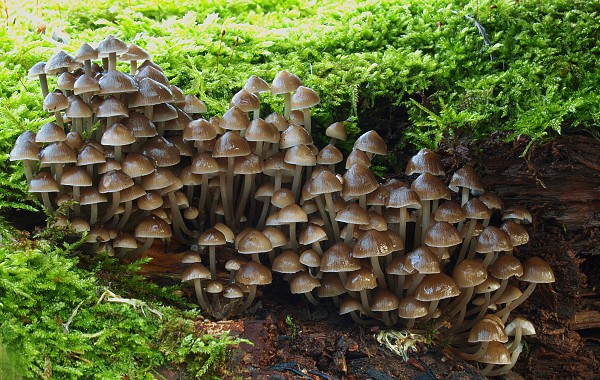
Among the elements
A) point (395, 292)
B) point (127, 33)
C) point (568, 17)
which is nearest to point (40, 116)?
point (127, 33)

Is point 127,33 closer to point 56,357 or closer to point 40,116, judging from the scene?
point 40,116

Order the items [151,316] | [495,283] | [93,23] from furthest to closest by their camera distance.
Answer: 1. [93,23]
2. [495,283]
3. [151,316]

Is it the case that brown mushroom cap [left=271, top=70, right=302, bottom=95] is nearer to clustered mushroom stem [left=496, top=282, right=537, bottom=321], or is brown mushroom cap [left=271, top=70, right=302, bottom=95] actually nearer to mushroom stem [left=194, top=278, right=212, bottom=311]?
mushroom stem [left=194, top=278, right=212, bottom=311]

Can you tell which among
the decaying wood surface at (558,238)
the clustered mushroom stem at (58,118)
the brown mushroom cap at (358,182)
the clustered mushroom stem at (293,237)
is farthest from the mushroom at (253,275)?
the clustered mushroom stem at (58,118)

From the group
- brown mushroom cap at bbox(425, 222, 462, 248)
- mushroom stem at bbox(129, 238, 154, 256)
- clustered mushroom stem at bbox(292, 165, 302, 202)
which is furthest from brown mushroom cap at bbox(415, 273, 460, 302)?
mushroom stem at bbox(129, 238, 154, 256)

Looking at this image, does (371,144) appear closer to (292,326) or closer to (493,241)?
(493,241)

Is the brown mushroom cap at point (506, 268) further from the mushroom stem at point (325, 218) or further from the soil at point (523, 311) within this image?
the mushroom stem at point (325, 218)
